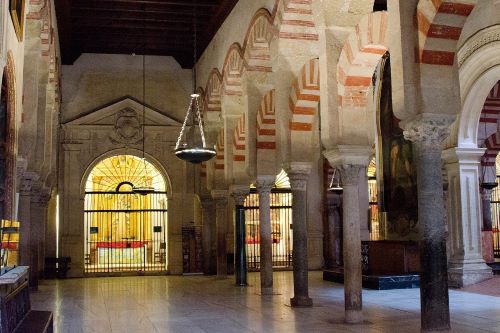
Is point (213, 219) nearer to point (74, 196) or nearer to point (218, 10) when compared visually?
point (74, 196)

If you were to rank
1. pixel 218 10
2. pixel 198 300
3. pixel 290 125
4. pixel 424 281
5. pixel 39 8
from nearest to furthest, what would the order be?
pixel 424 281 → pixel 39 8 → pixel 290 125 → pixel 198 300 → pixel 218 10

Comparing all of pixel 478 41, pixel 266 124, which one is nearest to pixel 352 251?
pixel 266 124

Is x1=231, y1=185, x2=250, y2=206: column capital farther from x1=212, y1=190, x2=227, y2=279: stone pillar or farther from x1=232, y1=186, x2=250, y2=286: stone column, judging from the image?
x1=212, y1=190, x2=227, y2=279: stone pillar

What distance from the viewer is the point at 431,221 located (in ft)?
18.2

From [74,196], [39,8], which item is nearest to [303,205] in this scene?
[39,8]

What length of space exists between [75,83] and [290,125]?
951 centimetres

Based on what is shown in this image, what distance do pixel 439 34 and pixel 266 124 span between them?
6070 millimetres

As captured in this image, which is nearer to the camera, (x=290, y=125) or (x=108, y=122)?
(x=290, y=125)

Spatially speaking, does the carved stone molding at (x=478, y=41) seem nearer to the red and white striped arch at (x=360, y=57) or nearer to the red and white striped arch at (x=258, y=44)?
the red and white striped arch at (x=258, y=44)

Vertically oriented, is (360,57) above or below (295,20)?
below

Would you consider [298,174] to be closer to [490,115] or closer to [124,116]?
A: [490,115]

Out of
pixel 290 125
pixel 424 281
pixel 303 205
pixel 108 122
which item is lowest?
pixel 424 281

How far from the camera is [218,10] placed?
13203 millimetres

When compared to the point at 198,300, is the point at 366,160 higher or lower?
higher
